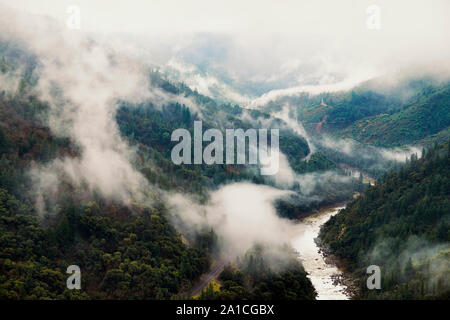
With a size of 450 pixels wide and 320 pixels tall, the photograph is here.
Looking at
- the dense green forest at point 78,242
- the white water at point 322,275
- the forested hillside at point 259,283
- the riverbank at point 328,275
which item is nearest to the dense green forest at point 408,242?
the riverbank at point 328,275

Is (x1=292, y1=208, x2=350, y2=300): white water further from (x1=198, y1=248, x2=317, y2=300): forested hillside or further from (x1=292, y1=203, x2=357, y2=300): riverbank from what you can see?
(x1=198, y1=248, x2=317, y2=300): forested hillside

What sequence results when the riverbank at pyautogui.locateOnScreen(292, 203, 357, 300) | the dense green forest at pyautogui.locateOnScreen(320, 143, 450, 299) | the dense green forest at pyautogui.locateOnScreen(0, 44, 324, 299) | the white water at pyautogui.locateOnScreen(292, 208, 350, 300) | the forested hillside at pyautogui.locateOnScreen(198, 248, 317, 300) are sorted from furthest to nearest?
the riverbank at pyautogui.locateOnScreen(292, 203, 357, 300), the white water at pyautogui.locateOnScreen(292, 208, 350, 300), the forested hillside at pyautogui.locateOnScreen(198, 248, 317, 300), the dense green forest at pyautogui.locateOnScreen(320, 143, 450, 299), the dense green forest at pyautogui.locateOnScreen(0, 44, 324, 299)

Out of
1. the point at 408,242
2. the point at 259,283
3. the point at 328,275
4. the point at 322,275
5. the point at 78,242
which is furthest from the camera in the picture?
the point at 328,275

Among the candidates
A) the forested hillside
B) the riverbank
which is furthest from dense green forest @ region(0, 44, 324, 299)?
the riverbank

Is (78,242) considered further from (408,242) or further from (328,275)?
(408,242)

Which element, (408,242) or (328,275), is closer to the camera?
(408,242)

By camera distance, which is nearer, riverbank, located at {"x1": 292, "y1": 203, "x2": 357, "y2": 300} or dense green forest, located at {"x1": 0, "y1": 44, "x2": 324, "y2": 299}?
dense green forest, located at {"x1": 0, "y1": 44, "x2": 324, "y2": 299}

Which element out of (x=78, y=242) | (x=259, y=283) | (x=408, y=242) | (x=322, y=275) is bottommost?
(x=259, y=283)

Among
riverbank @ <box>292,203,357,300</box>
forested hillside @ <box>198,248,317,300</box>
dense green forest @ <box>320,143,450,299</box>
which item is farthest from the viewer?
riverbank @ <box>292,203,357,300</box>

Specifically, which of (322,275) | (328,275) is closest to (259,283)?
(322,275)

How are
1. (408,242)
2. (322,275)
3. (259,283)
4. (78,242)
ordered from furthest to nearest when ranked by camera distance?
(322,275) → (408,242) → (78,242) → (259,283)
